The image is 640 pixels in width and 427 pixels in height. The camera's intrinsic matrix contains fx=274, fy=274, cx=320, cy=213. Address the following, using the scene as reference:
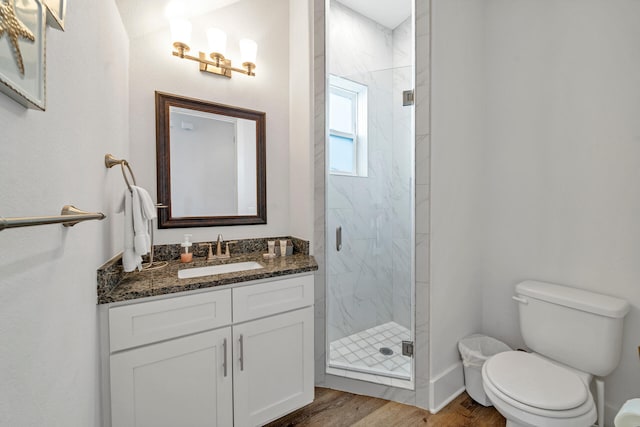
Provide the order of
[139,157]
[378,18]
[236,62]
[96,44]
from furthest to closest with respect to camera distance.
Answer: [378,18]
[236,62]
[139,157]
[96,44]

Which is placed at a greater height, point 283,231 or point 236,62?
point 236,62

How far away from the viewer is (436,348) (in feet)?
5.66

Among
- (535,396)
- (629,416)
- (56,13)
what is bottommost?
(535,396)

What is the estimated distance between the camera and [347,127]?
2133 mm

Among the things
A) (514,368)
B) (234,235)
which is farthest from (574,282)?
(234,235)

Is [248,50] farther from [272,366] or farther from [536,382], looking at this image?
[536,382]

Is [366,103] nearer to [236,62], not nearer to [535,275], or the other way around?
[236,62]

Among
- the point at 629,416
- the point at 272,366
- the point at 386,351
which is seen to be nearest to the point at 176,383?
the point at 272,366

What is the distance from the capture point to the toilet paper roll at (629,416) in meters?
0.65

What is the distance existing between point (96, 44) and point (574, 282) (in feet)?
8.80

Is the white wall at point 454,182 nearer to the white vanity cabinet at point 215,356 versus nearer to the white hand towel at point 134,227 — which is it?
the white vanity cabinet at point 215,356

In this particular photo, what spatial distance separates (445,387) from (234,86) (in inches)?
97.3

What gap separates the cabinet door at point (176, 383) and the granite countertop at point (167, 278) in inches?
9.4

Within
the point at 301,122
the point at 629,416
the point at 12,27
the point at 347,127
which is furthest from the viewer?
the point at 347,127
